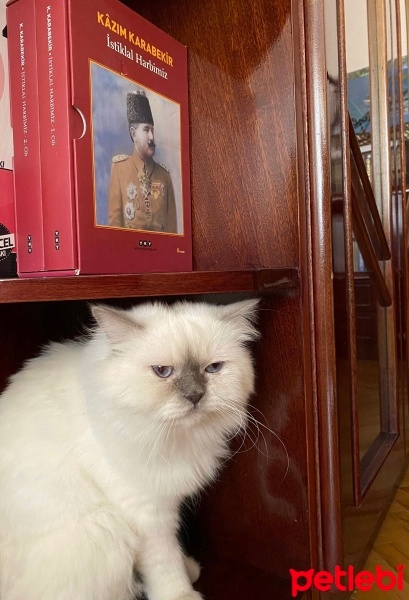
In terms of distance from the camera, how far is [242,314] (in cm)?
84

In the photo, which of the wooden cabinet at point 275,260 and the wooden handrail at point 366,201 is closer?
the wooden cabinet at point 275,260

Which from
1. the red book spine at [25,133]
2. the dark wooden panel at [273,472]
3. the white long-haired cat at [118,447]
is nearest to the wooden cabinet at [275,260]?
the dark wooden panel at [273,472]

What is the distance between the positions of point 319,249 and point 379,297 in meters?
0.49

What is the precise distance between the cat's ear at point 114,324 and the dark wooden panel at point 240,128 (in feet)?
0.97

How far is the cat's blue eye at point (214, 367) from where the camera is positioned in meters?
0.79

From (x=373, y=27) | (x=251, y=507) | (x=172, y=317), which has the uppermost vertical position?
(x=373, y=27)

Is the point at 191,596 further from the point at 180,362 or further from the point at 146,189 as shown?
the point at 146,189

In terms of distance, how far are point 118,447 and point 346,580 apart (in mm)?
610

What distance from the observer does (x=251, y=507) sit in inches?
39.5

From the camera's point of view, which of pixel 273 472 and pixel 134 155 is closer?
pixel 134 155

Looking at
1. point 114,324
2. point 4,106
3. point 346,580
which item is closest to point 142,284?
point 114,324

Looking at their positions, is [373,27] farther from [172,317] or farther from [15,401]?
[15,401]

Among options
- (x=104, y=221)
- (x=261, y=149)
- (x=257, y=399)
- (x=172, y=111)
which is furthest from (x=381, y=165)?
(x=104, y=221)

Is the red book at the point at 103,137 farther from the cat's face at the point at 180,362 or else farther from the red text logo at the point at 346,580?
the red text logo at the point at 346,580
